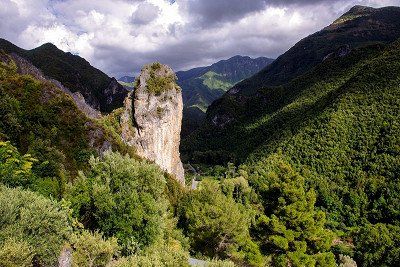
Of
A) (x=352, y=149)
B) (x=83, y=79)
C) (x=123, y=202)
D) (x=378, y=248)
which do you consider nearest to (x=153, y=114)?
(x=378, y=248)

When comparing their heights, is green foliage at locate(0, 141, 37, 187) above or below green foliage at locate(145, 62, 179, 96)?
Result: below

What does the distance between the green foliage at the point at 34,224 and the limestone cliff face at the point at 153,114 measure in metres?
51.5

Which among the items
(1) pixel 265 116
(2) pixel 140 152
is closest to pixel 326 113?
(2) pixel 140 152

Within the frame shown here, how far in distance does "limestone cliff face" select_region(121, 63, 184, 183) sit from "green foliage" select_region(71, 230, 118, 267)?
51037 mm

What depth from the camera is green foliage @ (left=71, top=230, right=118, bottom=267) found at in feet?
71.2

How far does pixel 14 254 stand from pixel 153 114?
58.8 metres

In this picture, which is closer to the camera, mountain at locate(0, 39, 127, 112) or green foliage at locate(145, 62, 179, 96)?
green foliage at locate(145, 62, 179, 96)

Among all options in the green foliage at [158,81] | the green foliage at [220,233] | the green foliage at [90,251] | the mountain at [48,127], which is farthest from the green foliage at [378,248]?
the green foliage at [158,81]

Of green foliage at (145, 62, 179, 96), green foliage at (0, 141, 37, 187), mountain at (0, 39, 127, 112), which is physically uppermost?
mountain at (0, 39, 127, 112)

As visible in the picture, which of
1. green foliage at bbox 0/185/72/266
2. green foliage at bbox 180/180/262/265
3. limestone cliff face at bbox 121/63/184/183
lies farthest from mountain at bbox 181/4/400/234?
green foliage at bbox 0/185/72/266

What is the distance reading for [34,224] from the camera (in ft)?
66.8

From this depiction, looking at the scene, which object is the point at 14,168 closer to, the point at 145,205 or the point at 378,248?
the point at 145,205

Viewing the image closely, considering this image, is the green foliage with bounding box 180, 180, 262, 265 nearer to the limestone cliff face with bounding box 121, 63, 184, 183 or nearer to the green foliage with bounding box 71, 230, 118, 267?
the green foliage with bounding box 71, 230, 118, 267

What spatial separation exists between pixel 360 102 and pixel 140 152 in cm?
6776
